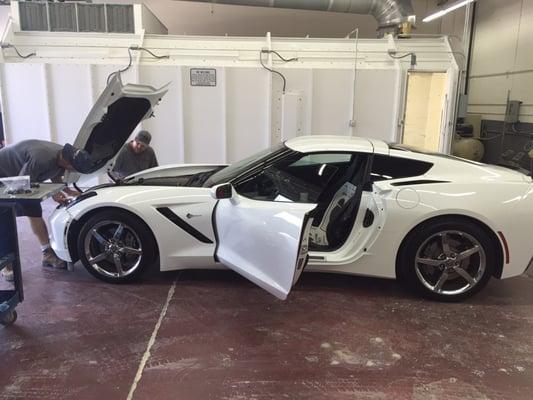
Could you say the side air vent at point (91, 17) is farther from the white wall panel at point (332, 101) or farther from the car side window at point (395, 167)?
the car side window at point (395, 167)

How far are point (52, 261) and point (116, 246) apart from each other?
95 cm

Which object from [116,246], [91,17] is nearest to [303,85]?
[91,17]

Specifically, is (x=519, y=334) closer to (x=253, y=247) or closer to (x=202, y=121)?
(x=253, y=247)

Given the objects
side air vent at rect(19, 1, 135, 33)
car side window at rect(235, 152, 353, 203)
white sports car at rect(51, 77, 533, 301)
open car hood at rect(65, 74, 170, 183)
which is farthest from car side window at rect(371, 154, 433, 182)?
side air vent at rect(19, 1, 135, 33)

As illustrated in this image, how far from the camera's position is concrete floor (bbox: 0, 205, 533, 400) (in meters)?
2.52

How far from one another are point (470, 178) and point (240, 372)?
236cm

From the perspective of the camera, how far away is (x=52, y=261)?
13.9 ft

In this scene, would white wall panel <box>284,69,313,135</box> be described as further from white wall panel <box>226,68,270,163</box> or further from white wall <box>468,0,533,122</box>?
white wall <box>468,0,533,122</box>

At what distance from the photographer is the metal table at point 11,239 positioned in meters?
2.95

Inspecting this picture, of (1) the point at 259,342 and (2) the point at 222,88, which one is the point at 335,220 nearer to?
(1) the point at 259,342

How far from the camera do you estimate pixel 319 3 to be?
29.2 ft

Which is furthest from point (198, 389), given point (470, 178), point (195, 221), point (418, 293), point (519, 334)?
point (470, 178)

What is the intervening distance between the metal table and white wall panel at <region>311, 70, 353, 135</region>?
5.32 m

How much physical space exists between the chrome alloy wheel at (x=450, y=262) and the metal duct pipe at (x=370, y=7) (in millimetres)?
6156
